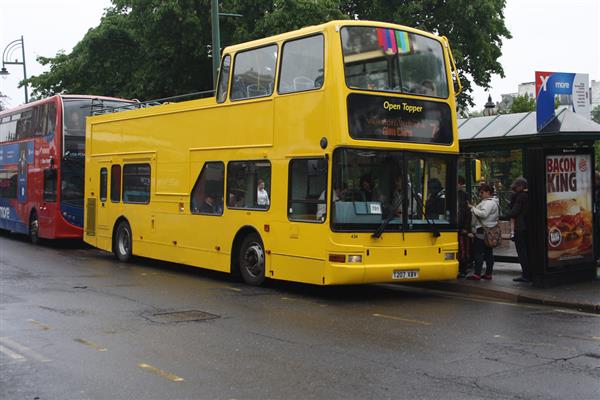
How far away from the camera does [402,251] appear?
448 inches

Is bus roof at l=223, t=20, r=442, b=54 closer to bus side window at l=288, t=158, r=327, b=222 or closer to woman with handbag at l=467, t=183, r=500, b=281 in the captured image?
bus side window at l=288, t=158, r=327, b=222

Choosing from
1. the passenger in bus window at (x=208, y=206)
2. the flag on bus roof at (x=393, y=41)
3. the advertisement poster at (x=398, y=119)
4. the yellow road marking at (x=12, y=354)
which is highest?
the flag on bus roof at (x=393, y=41)

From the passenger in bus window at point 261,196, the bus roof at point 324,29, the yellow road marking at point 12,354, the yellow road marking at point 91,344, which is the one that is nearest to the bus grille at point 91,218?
the bus roof at point 324,29

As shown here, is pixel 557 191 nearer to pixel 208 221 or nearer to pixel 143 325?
pixel 208 221

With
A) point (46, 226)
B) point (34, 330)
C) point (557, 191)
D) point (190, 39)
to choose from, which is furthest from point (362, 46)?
point (190, 39)

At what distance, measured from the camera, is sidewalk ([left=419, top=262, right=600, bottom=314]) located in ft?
35.7

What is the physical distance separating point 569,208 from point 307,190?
4797mm

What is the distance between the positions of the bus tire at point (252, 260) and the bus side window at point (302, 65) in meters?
2.70

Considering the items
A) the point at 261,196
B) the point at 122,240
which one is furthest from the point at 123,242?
the point at 261,196

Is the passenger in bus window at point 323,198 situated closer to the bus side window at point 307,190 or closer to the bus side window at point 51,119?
the bus side window at point 307,190

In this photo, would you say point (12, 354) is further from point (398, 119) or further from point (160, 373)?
point (398, 119)

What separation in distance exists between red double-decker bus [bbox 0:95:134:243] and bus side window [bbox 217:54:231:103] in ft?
21.8

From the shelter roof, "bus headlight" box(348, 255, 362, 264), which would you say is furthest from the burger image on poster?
"bus headlight" box(348, 255, 362, 264)

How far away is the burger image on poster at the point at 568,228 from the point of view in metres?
12.4
